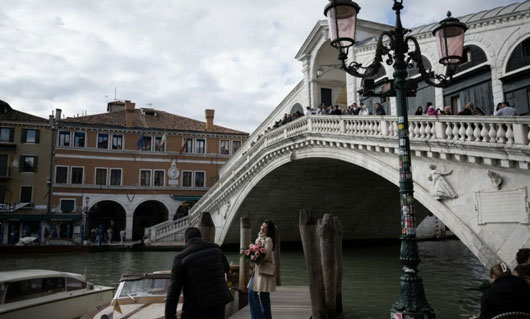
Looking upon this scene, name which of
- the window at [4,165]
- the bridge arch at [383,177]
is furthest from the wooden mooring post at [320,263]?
the window at [4,165]

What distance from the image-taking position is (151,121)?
28.3 meters

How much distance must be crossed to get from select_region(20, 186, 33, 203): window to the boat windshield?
2146cm

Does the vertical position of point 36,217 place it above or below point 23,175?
below

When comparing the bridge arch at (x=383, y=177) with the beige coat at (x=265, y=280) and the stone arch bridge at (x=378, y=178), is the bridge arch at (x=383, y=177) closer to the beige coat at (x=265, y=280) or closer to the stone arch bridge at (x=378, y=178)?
the stone arch bridge at (x=378, y=178)

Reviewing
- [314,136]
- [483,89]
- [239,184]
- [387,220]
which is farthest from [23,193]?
[483,89]

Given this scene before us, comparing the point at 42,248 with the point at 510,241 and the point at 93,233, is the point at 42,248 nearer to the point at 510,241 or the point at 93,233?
the point at 93,233

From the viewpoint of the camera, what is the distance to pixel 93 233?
79.4 feet

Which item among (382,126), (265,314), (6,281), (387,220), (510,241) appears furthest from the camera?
(387,220)

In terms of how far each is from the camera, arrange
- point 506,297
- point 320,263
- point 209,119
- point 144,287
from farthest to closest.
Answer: point 209,119
point 320,263
point 144,287
point 506,297

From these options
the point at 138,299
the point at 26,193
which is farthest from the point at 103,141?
the point at 138,299

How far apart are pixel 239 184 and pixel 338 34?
47.5 ft

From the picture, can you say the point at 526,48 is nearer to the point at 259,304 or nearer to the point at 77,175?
the point at 259,304

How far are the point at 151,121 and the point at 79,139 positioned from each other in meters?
4.59

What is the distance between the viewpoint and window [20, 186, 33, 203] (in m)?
24.1
